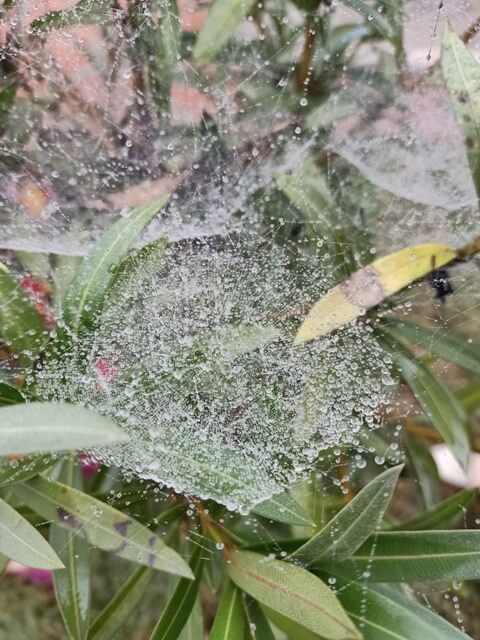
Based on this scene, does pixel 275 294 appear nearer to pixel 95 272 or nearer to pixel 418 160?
pixel 95 272

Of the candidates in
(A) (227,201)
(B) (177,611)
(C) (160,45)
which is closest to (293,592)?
(B) (177,611)

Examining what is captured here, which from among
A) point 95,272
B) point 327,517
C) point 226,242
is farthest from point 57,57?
point 327,517

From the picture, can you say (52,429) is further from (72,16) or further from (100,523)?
(72,16)

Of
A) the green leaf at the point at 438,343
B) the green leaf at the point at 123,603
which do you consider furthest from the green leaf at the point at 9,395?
the green leaf at the point at 438,343

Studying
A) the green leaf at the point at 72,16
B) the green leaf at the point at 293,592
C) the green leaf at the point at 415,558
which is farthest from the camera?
the green leaf at the point at 72,16

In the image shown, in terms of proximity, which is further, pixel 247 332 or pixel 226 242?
pixel 226 242

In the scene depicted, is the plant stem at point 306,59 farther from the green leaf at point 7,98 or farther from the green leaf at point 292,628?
the green leaf at point 292,628

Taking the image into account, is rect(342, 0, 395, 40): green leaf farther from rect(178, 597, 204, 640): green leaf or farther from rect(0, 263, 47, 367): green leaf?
rect(178, 597, 204, 640): green leaf
